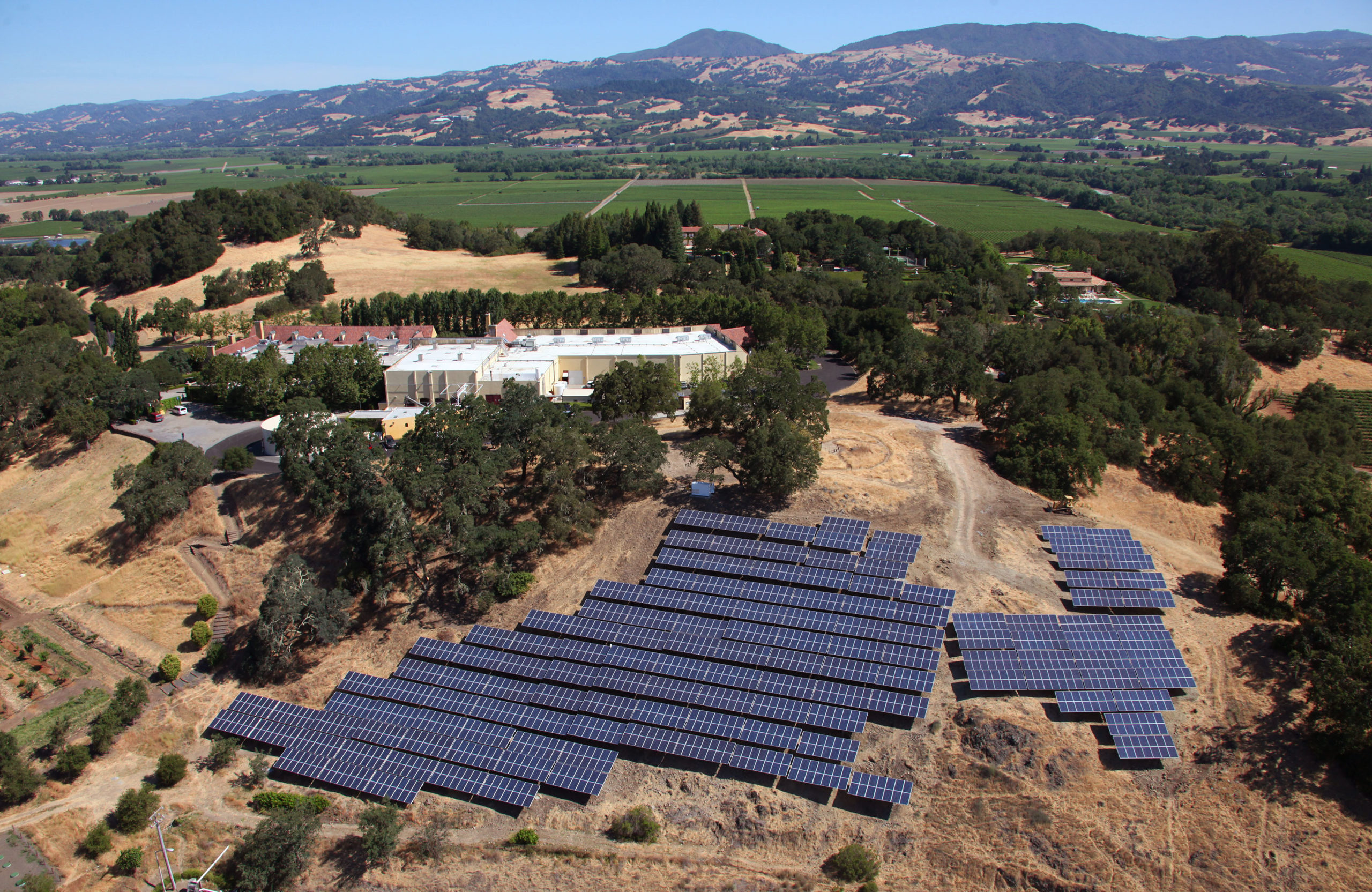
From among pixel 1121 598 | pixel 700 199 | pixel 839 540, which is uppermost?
pixel 839 540

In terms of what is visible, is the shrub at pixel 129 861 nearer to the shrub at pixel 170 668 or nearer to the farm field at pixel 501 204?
the shrub at pixel 170 668

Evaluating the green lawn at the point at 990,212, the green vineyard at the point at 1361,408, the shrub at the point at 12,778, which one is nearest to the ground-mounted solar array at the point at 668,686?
the shrub at the point at 12,778

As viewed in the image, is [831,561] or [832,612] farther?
[831,561]

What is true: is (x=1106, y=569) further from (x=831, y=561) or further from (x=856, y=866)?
(x=856, y=866)

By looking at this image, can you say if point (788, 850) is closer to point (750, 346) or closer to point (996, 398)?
point (996, 398)

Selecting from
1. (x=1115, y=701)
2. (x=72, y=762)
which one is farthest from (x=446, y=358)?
(x=1115, y=701)
